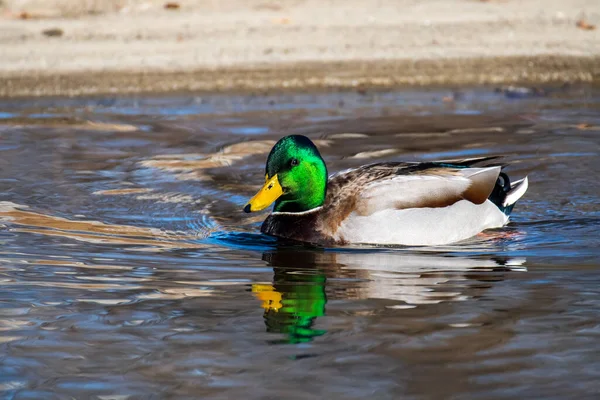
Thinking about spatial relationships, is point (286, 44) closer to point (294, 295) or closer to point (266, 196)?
point (266, 196)

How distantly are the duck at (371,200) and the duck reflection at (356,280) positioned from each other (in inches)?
7.3

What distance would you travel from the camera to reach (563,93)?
11.6 m

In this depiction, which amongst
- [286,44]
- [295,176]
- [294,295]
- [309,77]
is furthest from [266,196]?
[286,44]

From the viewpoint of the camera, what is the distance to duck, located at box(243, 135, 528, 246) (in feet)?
20.7

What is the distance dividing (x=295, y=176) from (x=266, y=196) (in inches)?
9.5

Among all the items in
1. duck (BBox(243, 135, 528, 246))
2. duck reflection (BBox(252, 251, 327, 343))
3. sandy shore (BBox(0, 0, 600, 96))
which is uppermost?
sandy shore (BBox(0, 0, 600, 96))

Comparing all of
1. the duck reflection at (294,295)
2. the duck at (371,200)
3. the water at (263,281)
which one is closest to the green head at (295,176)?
the duck at (371,200)

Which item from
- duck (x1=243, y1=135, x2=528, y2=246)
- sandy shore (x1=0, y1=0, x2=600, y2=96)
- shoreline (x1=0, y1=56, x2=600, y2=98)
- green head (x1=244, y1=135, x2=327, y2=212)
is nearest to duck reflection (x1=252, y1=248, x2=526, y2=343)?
duck (x1=243, y1=135, x2=528, y2=246)

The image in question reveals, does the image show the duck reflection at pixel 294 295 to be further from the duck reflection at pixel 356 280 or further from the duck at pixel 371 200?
the duck at pixel 371 200

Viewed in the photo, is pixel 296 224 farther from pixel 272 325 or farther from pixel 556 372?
pixel 556 372

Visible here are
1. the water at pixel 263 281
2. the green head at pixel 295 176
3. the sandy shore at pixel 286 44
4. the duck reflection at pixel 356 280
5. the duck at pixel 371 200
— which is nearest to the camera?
the water at pixel 263 281

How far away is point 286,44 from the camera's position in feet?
42.0

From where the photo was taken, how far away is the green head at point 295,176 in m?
6.42

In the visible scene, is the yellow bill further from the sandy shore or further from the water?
the sandy shore
